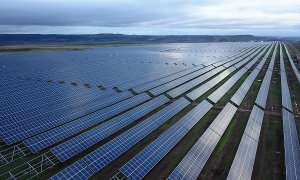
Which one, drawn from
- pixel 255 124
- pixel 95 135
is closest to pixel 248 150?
pixel 255 124

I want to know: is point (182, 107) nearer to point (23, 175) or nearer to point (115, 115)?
point (115, 115)

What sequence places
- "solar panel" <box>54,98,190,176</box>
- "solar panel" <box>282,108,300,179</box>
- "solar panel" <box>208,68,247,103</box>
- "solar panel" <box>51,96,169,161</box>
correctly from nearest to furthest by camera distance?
1. "solar panel" <box>282,108,300,179</box>
2. "solar panel" <box>54,98,190,176</box>
3. "solar panel" <box>51,96,169,161</box>
4. "solar panel" <box>208,68,247,103</box>

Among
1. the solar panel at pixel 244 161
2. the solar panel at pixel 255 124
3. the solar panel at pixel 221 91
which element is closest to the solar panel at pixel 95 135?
the solar panel at pixel 221 91

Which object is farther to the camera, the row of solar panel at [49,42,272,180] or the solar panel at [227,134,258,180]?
the row of solar panel at [49,42,272,180]

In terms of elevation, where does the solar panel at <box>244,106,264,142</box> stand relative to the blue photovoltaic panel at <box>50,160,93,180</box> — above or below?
below

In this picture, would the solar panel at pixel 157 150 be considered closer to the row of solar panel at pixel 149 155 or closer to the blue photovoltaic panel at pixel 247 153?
the row of solar panel at pixel 149 155

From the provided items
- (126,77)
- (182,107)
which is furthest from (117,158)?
(126,77)

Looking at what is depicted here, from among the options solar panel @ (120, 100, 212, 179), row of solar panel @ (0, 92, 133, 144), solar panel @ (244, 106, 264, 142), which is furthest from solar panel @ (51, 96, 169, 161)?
solar panel @ (244, 106, 264, 142)

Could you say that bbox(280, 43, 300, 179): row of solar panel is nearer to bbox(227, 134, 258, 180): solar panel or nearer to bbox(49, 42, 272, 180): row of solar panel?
bbox(227, 134, 258, 180): solar panel
